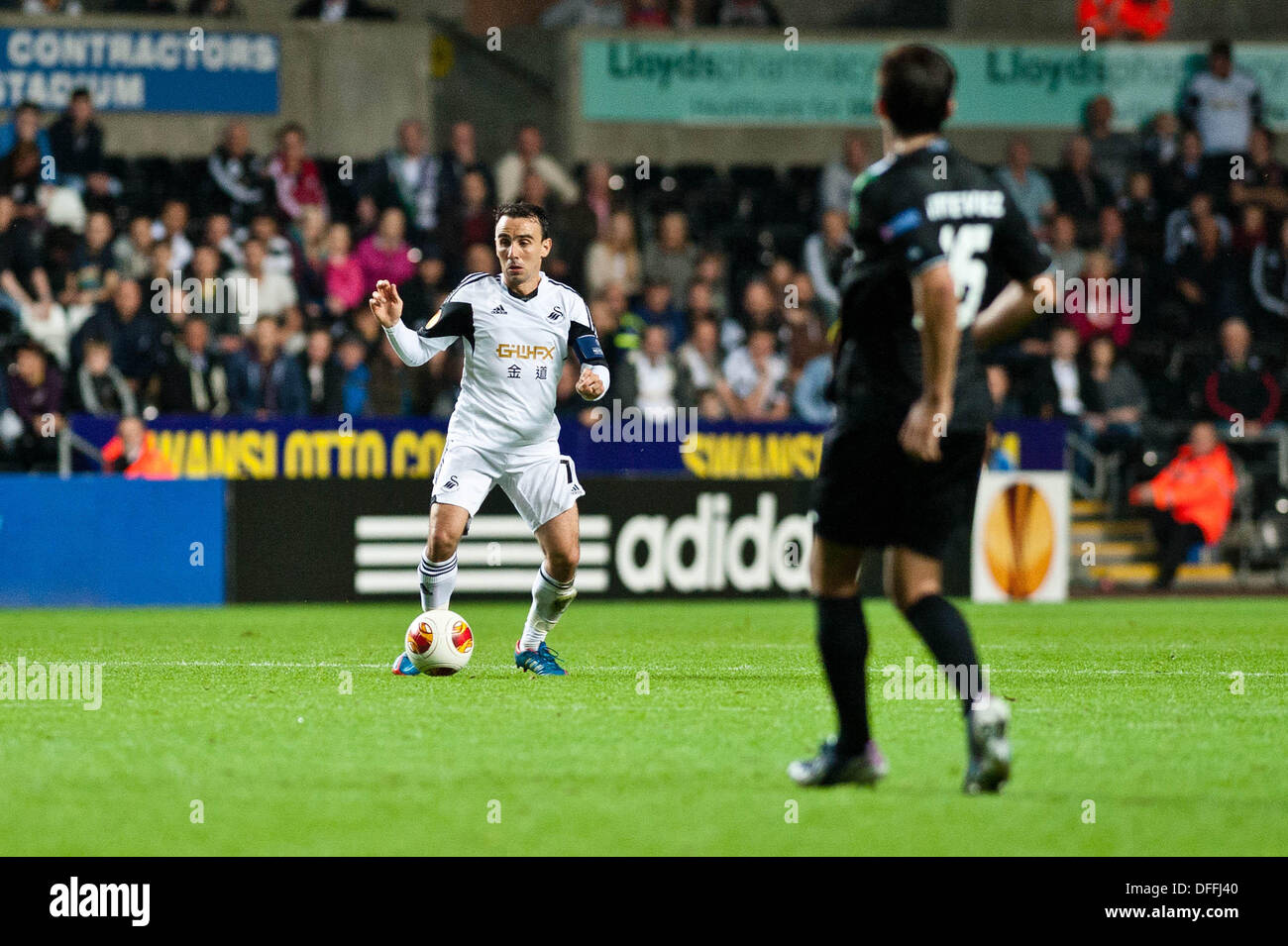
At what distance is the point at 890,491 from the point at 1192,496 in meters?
13.6

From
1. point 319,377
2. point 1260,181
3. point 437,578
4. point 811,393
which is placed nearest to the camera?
point 437,578

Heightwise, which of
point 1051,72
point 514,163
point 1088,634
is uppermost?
point 1051,72

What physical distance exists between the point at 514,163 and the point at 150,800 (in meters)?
14.7

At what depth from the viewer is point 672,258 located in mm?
20391

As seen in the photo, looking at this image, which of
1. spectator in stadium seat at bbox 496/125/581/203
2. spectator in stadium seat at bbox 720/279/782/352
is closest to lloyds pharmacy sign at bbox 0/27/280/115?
spectator in stadium seat at bbox 496/125/581/203

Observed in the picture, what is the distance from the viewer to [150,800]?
596 centimetres

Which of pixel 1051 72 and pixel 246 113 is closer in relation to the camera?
pixel 246 113

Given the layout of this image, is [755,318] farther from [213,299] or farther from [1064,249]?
[213,299]

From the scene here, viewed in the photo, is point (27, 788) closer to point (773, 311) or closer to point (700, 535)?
point (700, 535)

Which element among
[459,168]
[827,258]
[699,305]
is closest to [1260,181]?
[827,258]

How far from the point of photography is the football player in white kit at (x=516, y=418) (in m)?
9.84

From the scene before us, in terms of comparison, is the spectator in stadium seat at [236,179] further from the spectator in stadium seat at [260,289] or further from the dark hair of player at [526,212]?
the dark hair of player at [526,212]

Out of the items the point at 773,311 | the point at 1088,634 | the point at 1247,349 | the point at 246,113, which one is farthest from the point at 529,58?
the point at 1088,634

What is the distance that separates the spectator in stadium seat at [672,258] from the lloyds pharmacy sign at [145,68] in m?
4.69
